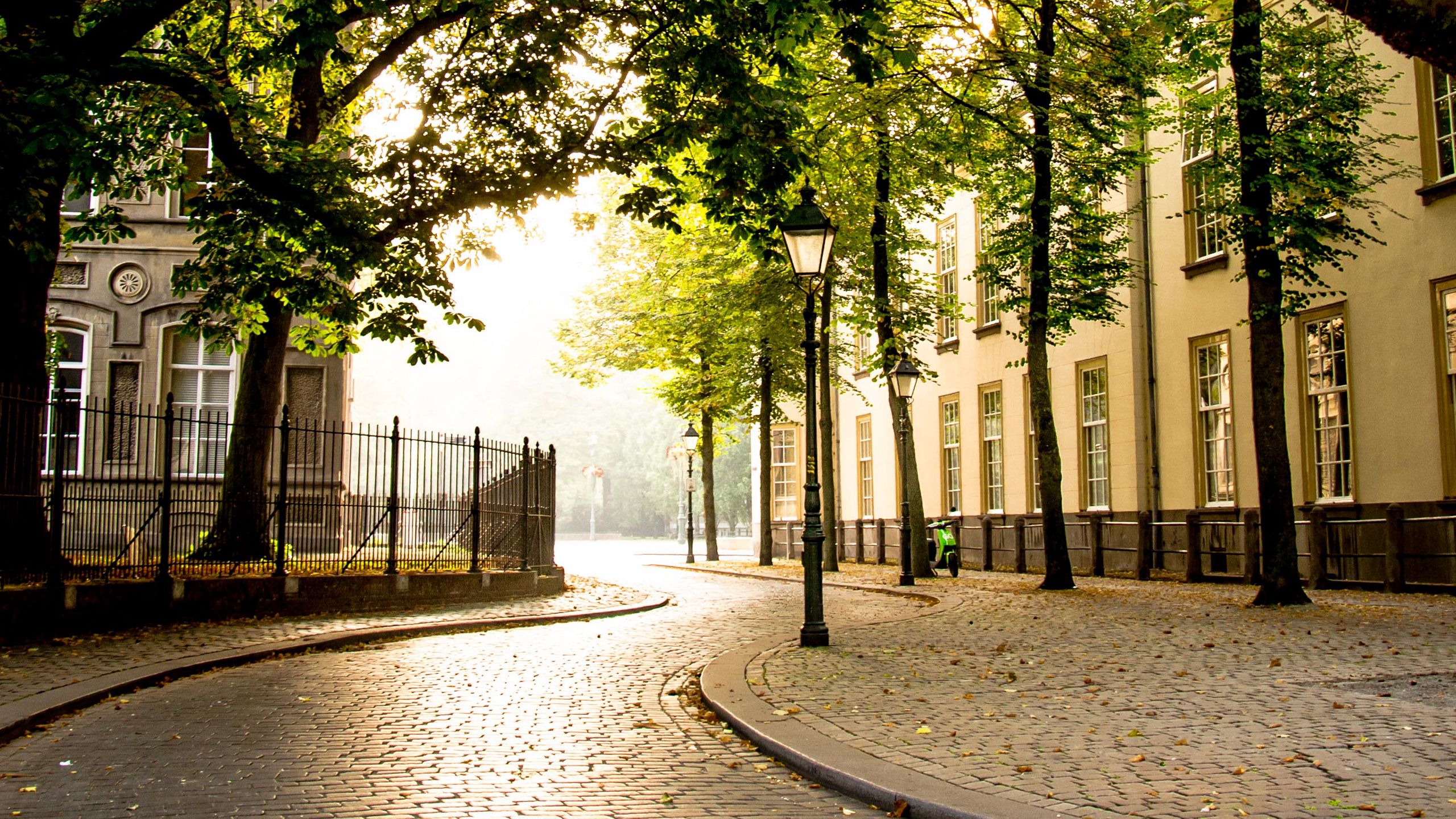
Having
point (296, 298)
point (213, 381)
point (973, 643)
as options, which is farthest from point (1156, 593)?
point (213, 381)

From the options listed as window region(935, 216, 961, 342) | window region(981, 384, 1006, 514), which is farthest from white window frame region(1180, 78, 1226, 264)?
window region(935, 216, 961, 342)

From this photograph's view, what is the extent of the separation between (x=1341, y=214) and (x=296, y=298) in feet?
45.8

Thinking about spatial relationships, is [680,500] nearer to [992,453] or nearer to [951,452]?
[951,452]

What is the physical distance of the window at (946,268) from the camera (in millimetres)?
31422

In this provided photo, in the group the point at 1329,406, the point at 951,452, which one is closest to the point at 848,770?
the point at 1329,406

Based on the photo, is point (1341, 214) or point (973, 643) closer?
point (973, 643)

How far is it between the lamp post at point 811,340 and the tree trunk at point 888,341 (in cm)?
1015

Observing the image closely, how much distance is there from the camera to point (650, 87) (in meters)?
14.6

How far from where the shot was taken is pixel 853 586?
21.9m

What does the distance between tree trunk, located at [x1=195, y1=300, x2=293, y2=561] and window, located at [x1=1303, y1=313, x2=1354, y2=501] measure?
48.8ft

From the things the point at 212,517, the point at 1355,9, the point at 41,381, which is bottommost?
the point at 212,517

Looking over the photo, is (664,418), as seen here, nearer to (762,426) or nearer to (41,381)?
(762,426)

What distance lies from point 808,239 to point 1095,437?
16064 mm

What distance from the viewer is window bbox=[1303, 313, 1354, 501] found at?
18844 millimetres
